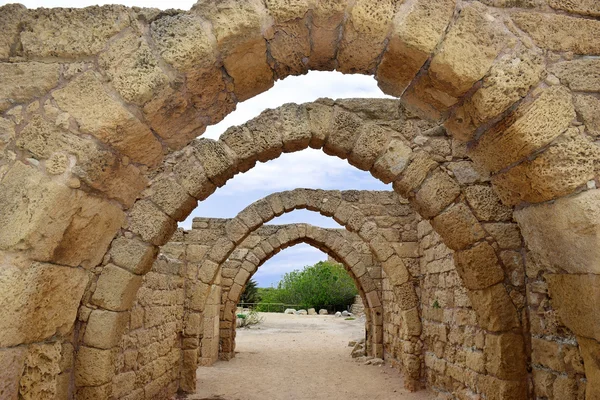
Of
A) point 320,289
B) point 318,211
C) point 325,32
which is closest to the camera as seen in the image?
point 325,32

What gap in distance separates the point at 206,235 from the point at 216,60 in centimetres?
777

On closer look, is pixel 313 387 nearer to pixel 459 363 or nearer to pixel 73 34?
pixel 459 363

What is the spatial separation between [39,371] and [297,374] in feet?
26.3

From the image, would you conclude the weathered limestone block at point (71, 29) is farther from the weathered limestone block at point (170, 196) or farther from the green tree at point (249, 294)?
the green tree at point (249, 294)

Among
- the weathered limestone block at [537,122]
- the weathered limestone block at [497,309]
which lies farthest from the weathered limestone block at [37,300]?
the weathered limestone block at [497,309]

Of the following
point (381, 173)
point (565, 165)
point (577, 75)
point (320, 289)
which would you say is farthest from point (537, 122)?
point (320, 289)

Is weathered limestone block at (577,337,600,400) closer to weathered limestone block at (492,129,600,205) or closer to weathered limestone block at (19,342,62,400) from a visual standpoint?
weathered limestone block at (492,129,600,205)

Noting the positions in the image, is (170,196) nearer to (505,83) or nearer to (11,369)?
(11,369)

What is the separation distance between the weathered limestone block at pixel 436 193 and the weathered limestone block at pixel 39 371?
137 inches

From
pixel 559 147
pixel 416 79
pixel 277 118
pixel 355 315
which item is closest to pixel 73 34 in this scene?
pixel 416 79

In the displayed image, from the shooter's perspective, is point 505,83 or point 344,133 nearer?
point 505,83

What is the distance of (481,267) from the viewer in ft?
14.6

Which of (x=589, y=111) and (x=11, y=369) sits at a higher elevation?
(x=589, y=111)

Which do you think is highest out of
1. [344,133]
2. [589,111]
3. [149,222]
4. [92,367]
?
[344,133]
